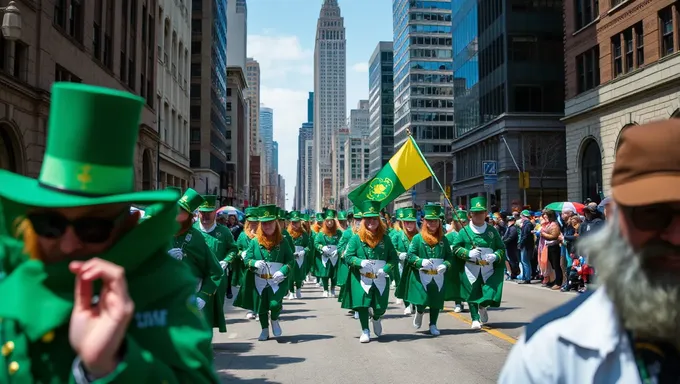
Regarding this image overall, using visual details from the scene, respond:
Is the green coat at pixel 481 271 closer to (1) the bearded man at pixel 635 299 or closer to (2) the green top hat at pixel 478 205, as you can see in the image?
(2) the green top hat at pixel 478 205

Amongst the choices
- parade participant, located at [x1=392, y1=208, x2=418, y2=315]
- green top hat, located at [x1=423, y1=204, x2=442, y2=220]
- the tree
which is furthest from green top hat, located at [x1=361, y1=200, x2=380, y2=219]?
the tree

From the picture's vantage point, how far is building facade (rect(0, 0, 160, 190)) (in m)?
20.4

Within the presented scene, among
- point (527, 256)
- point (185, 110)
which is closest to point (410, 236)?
point (527, 256)

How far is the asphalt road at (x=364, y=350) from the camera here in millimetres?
7945

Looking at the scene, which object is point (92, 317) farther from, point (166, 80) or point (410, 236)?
point (166, 80)

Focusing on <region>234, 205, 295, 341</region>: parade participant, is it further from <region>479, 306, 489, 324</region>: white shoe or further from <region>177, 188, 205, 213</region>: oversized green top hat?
<region>479, 306, 489, 324</region>: white shoe

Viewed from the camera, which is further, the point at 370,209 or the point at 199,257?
the point at 370,209

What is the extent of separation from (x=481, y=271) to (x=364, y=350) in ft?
9.48

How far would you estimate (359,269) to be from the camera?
10344 millimetres

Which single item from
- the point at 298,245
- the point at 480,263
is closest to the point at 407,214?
the point at 480,263

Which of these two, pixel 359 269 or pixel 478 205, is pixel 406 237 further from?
pixel 359 269

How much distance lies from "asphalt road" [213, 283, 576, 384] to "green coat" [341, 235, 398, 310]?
622 mm

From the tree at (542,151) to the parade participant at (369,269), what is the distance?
40.1 meters

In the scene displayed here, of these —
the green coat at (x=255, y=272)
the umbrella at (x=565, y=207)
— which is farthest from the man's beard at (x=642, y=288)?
the umbrella at (x=565, y=207)
